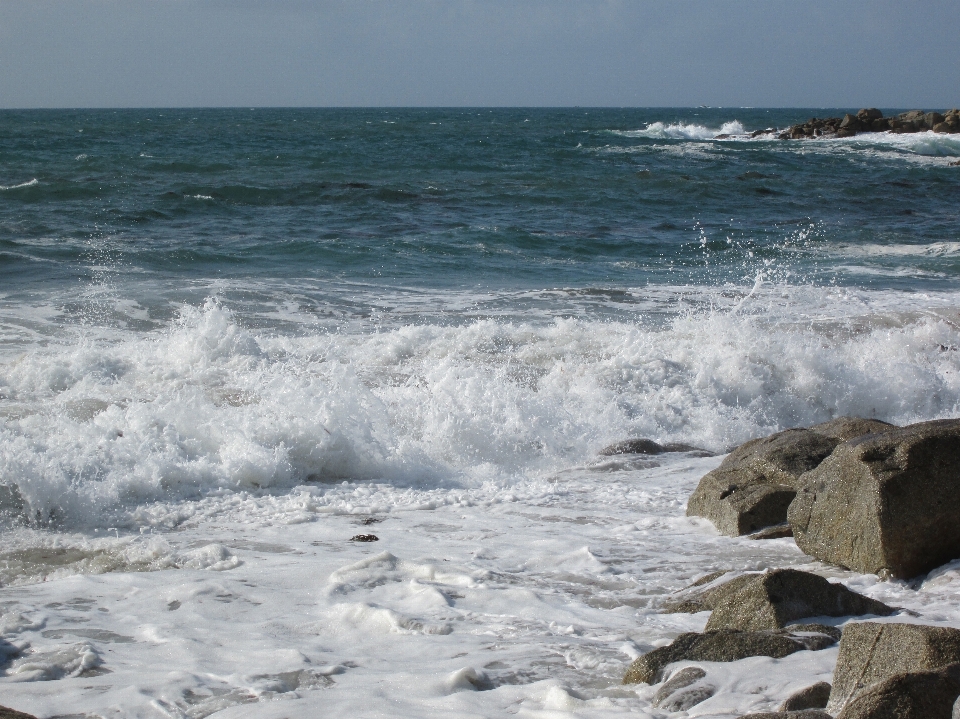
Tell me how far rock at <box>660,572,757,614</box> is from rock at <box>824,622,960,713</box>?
885mm

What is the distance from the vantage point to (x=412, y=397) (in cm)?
799

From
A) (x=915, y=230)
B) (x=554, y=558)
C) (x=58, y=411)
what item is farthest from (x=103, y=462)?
(x=915, y=230)

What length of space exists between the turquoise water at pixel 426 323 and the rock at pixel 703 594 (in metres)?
2.49

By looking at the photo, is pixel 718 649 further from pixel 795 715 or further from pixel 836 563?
pixel 836 563

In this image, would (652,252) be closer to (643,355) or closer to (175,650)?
(643,355)

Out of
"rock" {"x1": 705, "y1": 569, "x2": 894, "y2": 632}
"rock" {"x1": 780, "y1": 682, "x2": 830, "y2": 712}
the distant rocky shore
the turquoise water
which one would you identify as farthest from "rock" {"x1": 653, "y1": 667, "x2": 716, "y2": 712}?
the turquoise water

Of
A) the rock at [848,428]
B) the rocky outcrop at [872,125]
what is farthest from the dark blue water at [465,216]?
the rocky outcrop at [872,125]

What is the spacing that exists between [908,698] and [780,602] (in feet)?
3.53

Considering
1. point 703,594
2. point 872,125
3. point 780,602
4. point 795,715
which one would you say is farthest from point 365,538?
point 872,125

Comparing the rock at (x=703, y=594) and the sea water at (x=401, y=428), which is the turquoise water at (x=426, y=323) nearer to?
the sea water at (x=401, y=428)

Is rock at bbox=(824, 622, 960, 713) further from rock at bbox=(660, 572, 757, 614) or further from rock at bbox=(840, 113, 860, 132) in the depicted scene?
rock at bbox=(840, 113, 860, 132)

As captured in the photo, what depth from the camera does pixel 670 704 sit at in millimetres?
3162

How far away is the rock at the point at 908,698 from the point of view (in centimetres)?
260

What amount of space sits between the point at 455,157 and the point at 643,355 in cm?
2643
